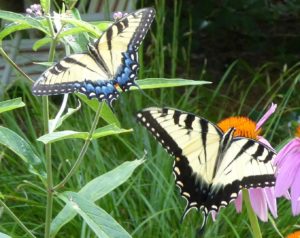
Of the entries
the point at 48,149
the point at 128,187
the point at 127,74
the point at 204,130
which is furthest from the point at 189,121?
the point at 128,187

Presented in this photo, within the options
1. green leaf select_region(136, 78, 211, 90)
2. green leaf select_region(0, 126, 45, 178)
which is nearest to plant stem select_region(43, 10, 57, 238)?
green leaf select_region(0, 126, 45, 178)

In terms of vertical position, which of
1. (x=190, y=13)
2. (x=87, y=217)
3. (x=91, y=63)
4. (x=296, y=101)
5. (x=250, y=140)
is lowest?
(x=296, y=101)

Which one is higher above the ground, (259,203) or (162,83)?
(162,83)

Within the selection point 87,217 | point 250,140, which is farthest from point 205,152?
point 87,217

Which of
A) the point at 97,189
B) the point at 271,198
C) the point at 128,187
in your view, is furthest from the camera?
the point at 128,187

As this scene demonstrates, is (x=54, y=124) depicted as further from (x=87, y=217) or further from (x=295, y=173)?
(x=295, y=173)

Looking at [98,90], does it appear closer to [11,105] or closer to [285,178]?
[11,105]

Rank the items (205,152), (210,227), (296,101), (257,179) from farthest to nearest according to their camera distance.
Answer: (296,101) → (210,227) → (205,152) → (257,179)
